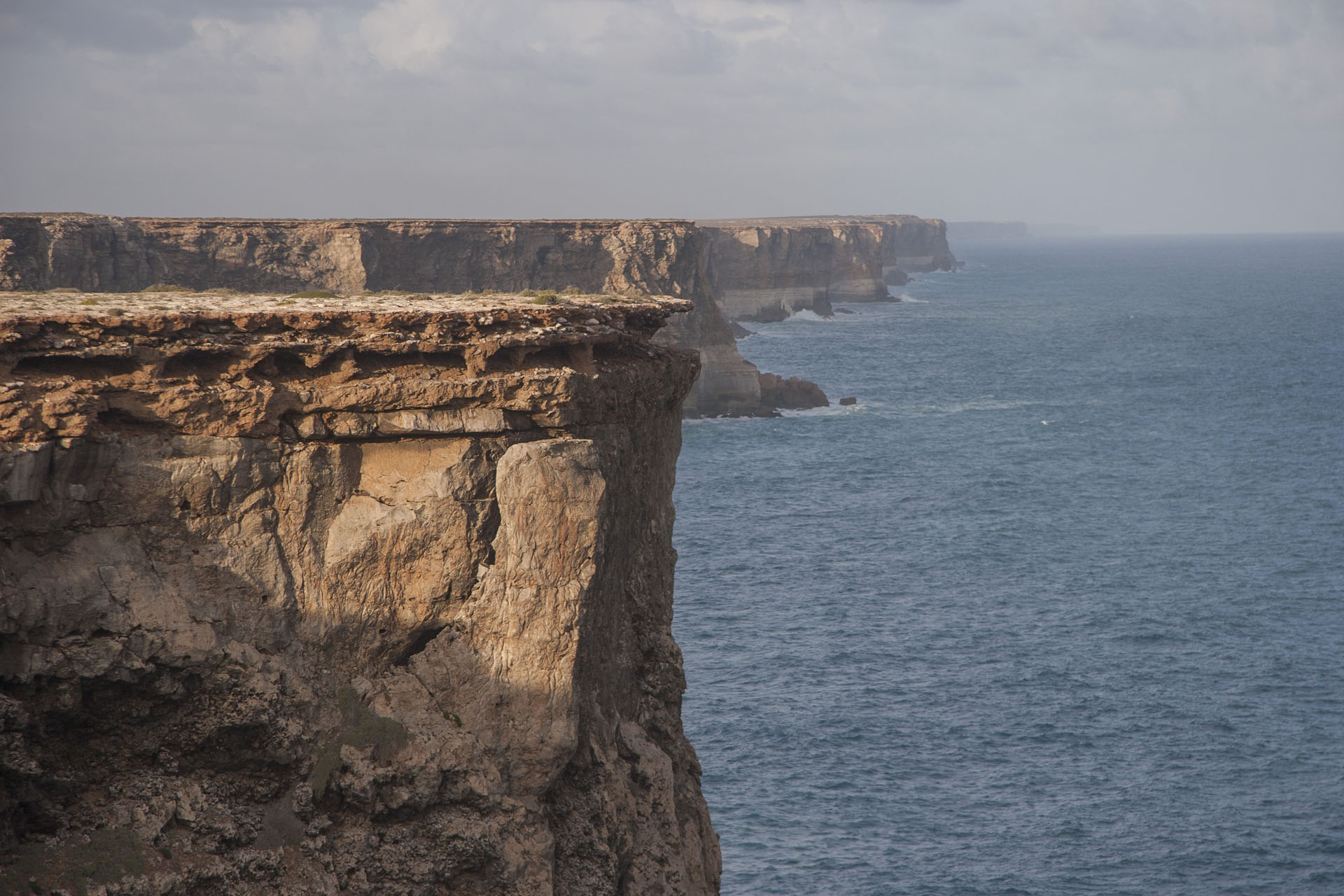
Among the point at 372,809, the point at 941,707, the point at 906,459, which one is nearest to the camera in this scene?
the point at 372,809

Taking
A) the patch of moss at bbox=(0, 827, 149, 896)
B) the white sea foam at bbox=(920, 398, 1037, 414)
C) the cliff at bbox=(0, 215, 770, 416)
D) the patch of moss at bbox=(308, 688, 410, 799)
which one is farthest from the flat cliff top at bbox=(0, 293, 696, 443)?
the white sea foam at bbox=(920, 398, 1037, 414)

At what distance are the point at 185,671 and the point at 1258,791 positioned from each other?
31.0 meters

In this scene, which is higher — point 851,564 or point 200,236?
point 200,236

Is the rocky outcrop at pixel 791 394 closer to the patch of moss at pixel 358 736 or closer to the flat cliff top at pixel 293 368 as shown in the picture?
the flat cliff top at pixel 293 368

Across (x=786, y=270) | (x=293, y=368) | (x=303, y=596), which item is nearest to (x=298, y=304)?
(x=293, y=368)

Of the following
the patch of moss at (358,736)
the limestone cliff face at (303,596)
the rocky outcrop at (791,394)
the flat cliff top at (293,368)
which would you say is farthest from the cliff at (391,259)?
the patch of moss at (358,736)

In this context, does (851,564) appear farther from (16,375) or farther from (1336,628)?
(16,375)

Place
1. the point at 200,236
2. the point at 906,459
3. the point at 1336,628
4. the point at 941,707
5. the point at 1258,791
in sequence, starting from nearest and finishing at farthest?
the point at 1258,791 < the point at 941,707 < the point at 1336,628 < the point at 200,236 < the point at 906,459

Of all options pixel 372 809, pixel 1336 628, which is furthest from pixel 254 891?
pixel 1336 628

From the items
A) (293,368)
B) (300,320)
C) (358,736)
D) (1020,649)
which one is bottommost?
(1020,649)

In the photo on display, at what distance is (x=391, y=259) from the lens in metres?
78.2

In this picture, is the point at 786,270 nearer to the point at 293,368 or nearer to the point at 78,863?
the point at 293,368

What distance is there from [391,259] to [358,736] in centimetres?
6827

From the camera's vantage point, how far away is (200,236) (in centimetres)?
6844
